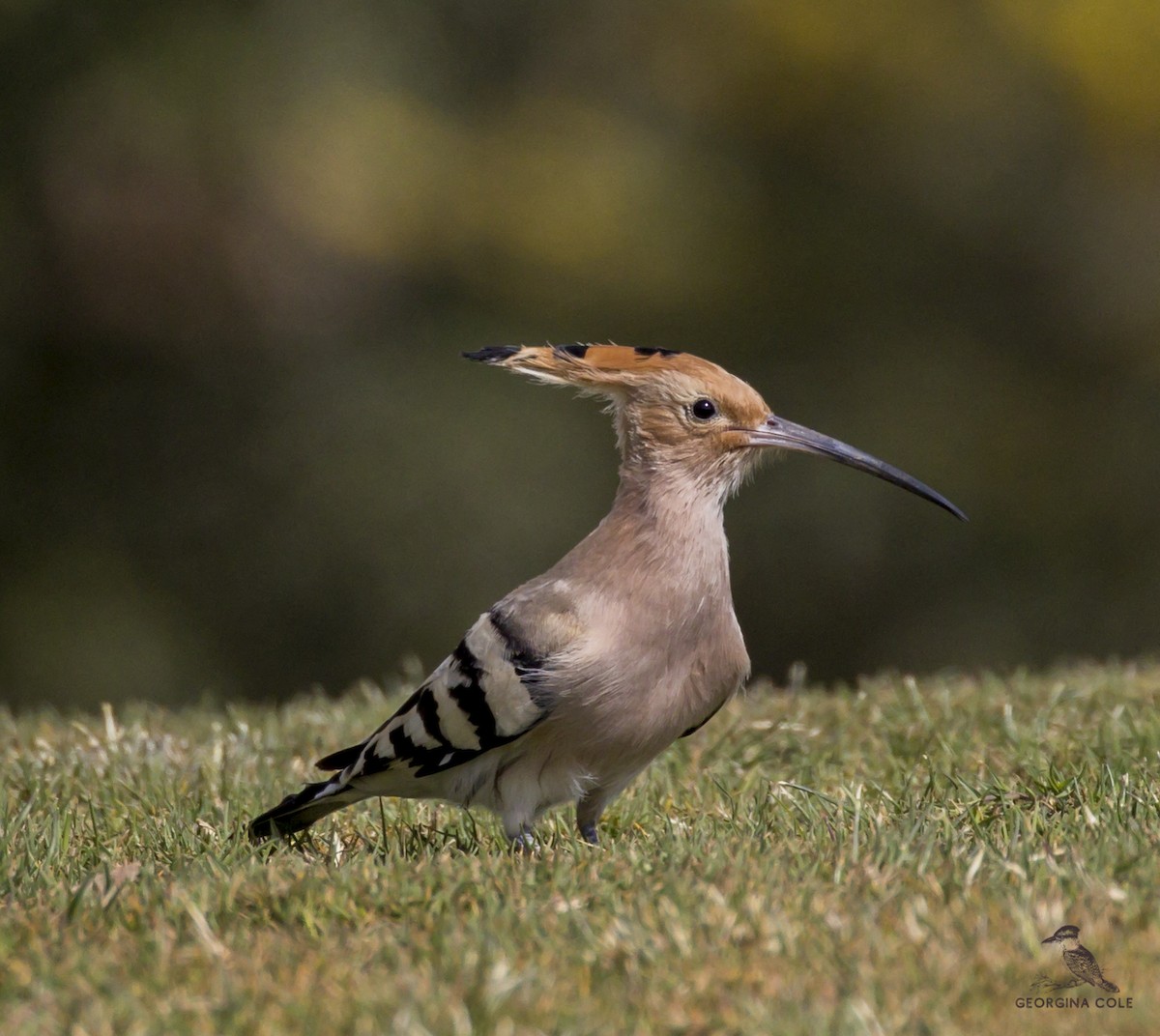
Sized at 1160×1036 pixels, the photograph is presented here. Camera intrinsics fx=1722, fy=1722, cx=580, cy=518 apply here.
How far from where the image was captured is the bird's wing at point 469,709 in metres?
3.79

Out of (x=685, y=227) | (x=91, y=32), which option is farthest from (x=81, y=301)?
(x=685, y=227)

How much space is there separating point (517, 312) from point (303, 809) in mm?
7884

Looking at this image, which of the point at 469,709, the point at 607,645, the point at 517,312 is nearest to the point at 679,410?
the point at 607,645

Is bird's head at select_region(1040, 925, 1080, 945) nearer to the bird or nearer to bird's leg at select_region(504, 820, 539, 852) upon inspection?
the bird

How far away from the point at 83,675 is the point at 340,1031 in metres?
9.01

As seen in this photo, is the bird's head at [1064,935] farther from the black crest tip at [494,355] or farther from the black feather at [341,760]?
the black crest tip at [494,355]

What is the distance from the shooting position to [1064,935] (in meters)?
2.63

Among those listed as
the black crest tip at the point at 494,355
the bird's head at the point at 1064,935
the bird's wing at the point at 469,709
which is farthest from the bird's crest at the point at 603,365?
the bird's head at the point at 1064,935

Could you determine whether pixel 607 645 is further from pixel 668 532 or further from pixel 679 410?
pixel 679 410

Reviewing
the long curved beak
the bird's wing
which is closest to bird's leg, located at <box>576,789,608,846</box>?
the bird's wing

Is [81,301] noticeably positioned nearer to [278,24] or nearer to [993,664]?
[278,24]

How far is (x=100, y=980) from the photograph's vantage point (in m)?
2.64

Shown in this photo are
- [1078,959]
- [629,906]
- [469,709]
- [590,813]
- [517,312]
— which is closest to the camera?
[1078,959]

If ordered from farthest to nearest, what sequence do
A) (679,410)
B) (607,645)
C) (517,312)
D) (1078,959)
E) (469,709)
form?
(517,312) < (679,410) < (469,709) < (607,645) < (1078,959)
